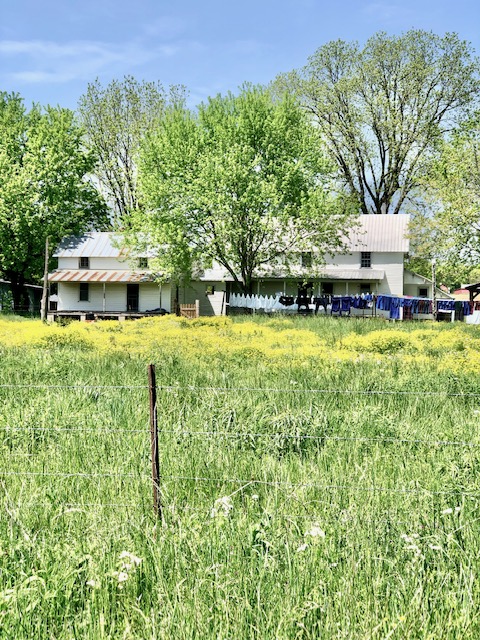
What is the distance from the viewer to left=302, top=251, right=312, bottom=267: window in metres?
42.7

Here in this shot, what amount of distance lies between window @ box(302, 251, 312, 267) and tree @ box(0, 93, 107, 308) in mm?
18153

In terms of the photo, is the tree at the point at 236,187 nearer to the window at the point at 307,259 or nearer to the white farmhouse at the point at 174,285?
the window at the point at 307,259

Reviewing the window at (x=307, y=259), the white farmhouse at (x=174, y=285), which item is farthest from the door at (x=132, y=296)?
the window at (x=307, y=259)

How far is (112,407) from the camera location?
7.64m

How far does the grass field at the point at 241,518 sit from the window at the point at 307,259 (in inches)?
1337

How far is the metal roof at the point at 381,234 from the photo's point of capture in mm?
52094

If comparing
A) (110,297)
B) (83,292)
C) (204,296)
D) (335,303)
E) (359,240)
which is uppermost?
(359,240)

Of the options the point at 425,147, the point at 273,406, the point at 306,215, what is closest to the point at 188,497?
the point at 273,406

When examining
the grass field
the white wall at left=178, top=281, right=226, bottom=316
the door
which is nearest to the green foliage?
the white wall at left=178, top=281, right=226, bottom=316

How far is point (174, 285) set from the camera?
156 ft

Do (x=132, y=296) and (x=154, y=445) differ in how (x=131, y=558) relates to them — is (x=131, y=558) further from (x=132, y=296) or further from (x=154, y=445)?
(x=132, y=296)

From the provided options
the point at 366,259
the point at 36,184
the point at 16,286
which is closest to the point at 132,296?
the point at 16,286

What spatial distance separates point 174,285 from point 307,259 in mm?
10757

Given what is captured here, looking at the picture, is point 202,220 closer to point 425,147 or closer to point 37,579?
point 425,147
